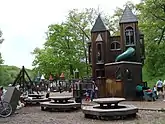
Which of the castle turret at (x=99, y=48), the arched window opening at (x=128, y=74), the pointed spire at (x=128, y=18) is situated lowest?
the arched window opening at (x=128, y=74)

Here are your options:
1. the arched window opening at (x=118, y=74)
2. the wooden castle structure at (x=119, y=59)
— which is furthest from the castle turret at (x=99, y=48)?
the arched window opening at (x=118, y=74)

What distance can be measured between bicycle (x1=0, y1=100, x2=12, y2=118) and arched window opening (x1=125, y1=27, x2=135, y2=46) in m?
14.3

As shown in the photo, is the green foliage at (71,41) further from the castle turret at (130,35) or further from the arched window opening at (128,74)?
the arched window opening at (128,74)

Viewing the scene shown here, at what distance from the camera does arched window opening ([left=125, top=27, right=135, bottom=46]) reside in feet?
88.2

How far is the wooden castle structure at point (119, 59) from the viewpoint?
81.2ft

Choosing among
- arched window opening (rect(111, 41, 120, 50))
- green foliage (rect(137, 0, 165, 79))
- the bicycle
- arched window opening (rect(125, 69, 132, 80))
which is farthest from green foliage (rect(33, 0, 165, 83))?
the bicycle

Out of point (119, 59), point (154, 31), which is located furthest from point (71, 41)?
point (119, 59)

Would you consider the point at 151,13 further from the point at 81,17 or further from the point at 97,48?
the point at 81,17

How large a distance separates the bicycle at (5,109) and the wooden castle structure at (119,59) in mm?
11094

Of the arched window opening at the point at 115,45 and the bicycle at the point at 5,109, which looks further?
→ the arched window opening at the point at 115,45

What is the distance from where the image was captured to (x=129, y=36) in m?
27.0

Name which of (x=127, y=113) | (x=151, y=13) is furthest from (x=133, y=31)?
(x=127, y=113)

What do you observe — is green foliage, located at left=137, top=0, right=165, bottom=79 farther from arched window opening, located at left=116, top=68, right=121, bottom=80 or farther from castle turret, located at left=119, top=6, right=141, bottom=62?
arched window opening, located at left=116, top=68, right=121, bottom=80

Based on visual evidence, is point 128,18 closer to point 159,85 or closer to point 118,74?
point 118,74
